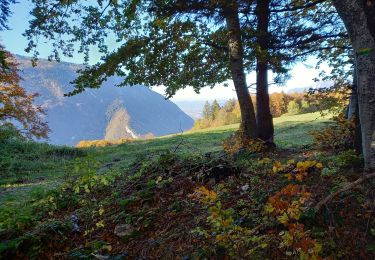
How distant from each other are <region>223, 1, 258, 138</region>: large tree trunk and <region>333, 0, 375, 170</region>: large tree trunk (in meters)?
5.61

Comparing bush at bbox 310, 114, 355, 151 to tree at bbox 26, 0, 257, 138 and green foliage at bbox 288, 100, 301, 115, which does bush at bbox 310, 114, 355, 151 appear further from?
green foliage at bbox 288, 100, 301, 115

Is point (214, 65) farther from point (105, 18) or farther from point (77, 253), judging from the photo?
point (77, 253)

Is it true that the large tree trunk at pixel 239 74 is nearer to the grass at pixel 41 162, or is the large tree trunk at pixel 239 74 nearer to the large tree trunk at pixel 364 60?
the grass at pixel 41 162

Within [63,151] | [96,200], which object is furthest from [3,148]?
[96,200]

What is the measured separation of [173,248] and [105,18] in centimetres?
807

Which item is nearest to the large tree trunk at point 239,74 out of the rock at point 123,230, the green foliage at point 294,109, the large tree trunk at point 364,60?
the large tree trunk at point 364,60

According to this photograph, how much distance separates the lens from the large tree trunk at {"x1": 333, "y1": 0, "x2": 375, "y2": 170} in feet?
12.5

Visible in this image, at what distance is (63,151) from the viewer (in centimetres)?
1964

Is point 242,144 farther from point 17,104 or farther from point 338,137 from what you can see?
point 17,104

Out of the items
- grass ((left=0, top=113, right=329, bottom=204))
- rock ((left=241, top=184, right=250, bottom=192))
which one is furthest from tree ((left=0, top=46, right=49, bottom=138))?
rock ((left=241, top=184, right=250, bottom=192))

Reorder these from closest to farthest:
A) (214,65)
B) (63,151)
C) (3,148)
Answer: (214,65) < (3,148) < (63,151)

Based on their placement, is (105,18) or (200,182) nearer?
(200,182)

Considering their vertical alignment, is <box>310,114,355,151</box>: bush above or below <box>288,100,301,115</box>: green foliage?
below

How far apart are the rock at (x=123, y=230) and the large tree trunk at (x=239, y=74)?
6.50 meters
